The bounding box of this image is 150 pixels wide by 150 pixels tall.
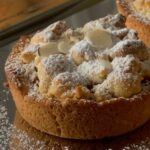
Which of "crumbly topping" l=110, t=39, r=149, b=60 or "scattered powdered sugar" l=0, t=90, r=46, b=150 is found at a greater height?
"crumbly topping" l=110, t=39, r=149, b=60

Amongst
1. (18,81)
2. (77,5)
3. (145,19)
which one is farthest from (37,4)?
(18,81)

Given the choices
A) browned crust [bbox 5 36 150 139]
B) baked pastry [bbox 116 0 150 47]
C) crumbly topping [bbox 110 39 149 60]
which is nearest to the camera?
browned crust [bbox 5 36 150 139]

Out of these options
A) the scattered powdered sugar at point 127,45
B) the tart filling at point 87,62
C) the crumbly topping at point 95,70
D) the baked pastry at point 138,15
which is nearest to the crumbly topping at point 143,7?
the baked pastry at point 138,15

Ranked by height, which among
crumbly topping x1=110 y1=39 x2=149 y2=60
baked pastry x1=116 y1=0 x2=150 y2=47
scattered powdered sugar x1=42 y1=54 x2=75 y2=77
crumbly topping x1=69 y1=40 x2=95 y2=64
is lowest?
baked pastry x1=116 y1=0 x2=150 y2=47

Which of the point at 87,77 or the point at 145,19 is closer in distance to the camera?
the point at 87,77

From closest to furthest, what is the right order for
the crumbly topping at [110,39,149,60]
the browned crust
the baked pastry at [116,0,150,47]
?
the browned crust < the crumbly topping at [110,39,149,60] < the baked pastry at [116,0,150,47]

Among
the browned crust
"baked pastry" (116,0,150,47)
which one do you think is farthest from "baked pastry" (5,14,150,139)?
"baked pastry" (116,0,150,47)

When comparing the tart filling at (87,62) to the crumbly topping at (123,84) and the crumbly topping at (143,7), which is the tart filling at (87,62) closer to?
the crumbly topping at (123,84)

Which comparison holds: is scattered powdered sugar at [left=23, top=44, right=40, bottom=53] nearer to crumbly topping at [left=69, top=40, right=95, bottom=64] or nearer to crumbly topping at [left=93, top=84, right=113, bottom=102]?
crumbly topping at [left=69, top=40, right=95, bottom=64]

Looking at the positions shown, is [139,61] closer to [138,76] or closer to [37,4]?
[138,76]
